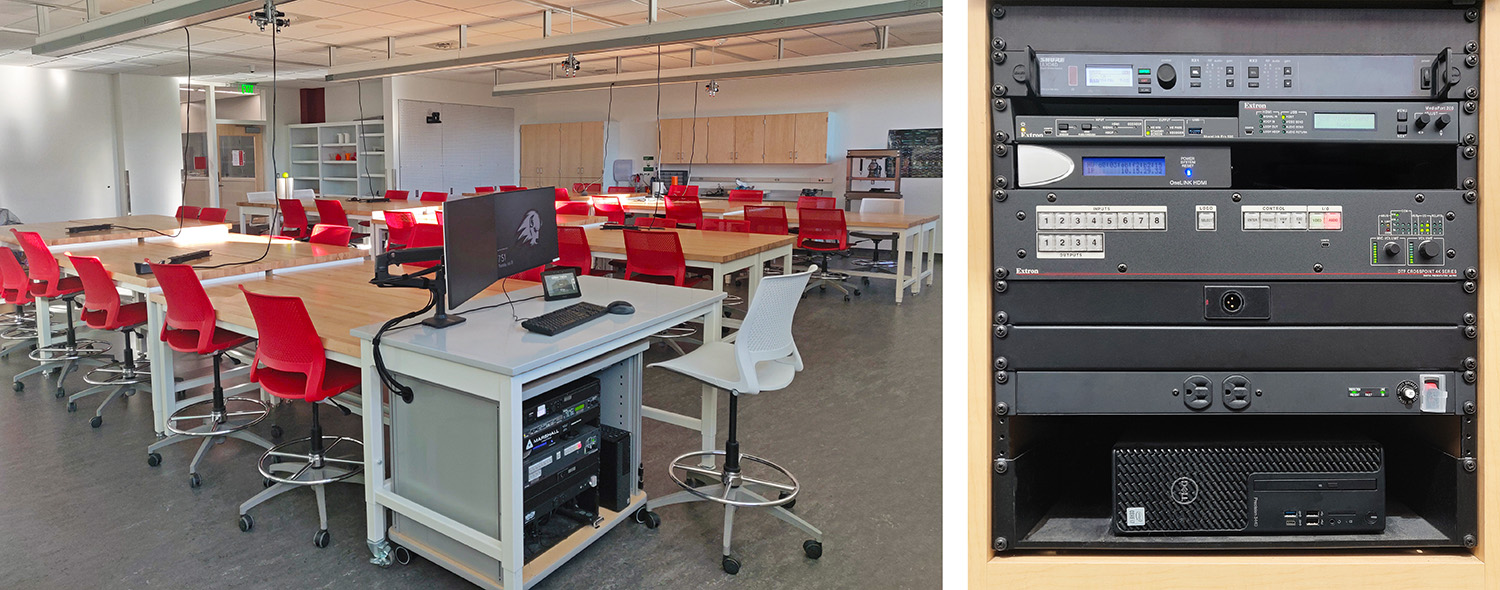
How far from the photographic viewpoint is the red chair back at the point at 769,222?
23.4 feet

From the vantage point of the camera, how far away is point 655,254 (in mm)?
5281

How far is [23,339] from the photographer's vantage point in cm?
522

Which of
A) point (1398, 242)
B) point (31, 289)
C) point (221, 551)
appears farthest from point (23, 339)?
point (1398, 242)

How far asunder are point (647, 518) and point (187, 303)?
6.47ft

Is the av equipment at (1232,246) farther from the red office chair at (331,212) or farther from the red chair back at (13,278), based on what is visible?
the red office chair at (331,212)

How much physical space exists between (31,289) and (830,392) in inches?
171

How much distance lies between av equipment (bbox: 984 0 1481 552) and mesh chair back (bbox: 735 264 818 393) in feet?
5.71

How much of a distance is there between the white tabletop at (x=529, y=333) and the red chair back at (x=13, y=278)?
10.8 ft

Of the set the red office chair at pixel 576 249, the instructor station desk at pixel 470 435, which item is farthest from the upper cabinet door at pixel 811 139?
the instructor station desk at pixel 470 435

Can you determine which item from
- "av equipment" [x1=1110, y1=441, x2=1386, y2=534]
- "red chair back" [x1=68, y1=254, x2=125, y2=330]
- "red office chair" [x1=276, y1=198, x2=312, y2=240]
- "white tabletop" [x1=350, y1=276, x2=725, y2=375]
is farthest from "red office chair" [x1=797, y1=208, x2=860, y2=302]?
"av equipment" [x1=1110, y1=441, x2=1386, y2=534]

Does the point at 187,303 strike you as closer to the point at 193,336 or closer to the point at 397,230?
the point at 193,336

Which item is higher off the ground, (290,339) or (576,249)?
(576,249)

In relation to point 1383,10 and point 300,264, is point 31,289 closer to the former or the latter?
point 300,264

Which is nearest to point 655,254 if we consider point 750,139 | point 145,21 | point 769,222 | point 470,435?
point 769,222
